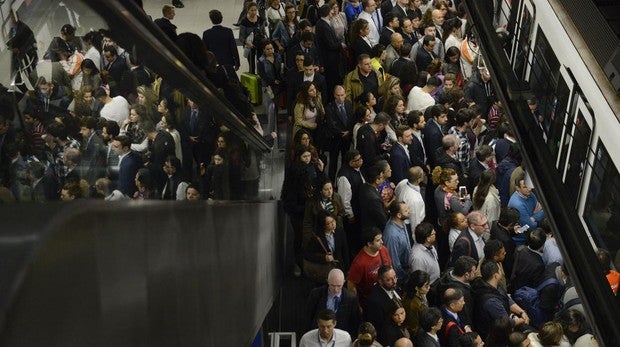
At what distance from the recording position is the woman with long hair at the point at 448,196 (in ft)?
27.1

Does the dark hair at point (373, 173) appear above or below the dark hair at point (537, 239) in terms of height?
above

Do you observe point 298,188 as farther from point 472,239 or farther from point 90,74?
point 90,74

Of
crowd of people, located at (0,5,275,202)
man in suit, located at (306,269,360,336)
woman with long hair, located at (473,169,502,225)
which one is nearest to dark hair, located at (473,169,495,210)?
woman with long hair, located at (473,169,502,225)

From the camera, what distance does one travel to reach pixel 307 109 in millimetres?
9516

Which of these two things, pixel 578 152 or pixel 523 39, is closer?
pixel 578 152

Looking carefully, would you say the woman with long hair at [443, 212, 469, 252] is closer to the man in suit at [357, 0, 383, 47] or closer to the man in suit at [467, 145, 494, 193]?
the man in suit at [467, 145, 494, 193]

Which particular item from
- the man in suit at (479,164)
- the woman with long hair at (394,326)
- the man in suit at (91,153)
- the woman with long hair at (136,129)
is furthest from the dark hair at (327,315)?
the man in suit at (91,153)

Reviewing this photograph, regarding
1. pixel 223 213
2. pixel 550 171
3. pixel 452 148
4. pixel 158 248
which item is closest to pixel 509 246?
pixel 452 148

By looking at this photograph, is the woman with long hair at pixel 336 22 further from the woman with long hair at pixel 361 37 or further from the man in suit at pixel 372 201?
the man in suit at pixel 372 201

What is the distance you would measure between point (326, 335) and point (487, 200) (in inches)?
96.0

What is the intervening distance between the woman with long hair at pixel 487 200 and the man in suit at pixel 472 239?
413mm

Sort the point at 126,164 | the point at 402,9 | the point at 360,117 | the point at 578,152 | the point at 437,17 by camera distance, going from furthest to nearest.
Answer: the point at 402,9 < the point at 437,17 < the point at 360,117 < the point at 578,152 < the point at 126,164

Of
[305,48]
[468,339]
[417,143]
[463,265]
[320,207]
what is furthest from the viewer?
[305,48]

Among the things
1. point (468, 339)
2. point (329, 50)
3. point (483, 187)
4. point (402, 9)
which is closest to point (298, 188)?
point (483, 187)
